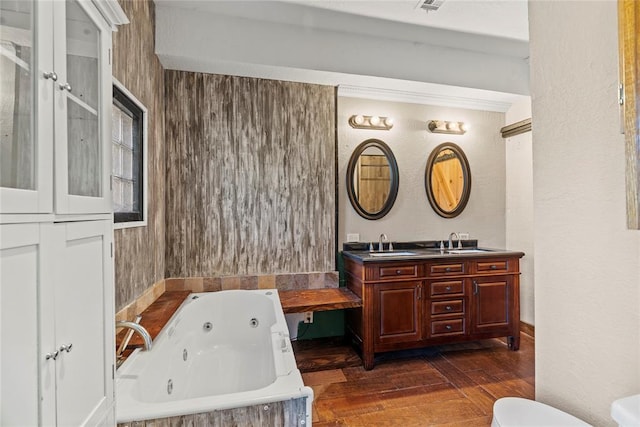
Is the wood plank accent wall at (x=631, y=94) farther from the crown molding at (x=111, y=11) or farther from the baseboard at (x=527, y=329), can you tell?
the baseboard at (x=527, y=329)

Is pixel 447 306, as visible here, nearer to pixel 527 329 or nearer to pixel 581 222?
pixel 527 329

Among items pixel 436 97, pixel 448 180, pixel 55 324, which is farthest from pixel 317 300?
pixel 436 97

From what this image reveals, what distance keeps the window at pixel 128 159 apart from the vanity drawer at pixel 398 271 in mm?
1922

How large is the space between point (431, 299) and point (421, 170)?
1.46 m

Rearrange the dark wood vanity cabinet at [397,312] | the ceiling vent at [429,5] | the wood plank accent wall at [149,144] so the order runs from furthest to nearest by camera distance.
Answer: the dark wood vanity cabinet at [397,312] < the ceiling vent at [429,5] < the wood plank accent wall at [149,144]

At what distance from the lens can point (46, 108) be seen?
68 centimetres

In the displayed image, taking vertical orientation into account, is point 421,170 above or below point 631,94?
above

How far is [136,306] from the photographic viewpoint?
2098mm

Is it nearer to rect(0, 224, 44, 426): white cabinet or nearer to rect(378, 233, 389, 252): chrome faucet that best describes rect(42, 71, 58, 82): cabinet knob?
rect(0, 224, 44, 426): white cabinet

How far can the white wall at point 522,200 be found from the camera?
3.45 metres

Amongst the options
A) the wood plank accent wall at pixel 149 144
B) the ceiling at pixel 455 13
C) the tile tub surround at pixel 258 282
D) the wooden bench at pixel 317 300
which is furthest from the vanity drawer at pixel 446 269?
the wood plank accent wall at pixel 149 144

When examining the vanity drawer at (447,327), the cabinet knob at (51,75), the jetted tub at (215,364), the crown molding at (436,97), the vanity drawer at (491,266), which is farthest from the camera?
the crown molding at (436,97)

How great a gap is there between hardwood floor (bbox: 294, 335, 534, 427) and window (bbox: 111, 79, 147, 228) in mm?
1792

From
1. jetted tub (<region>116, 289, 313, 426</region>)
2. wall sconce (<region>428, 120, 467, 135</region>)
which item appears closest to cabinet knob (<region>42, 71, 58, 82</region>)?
jetted tub (<region>116, 289, 313, 426</region>)
